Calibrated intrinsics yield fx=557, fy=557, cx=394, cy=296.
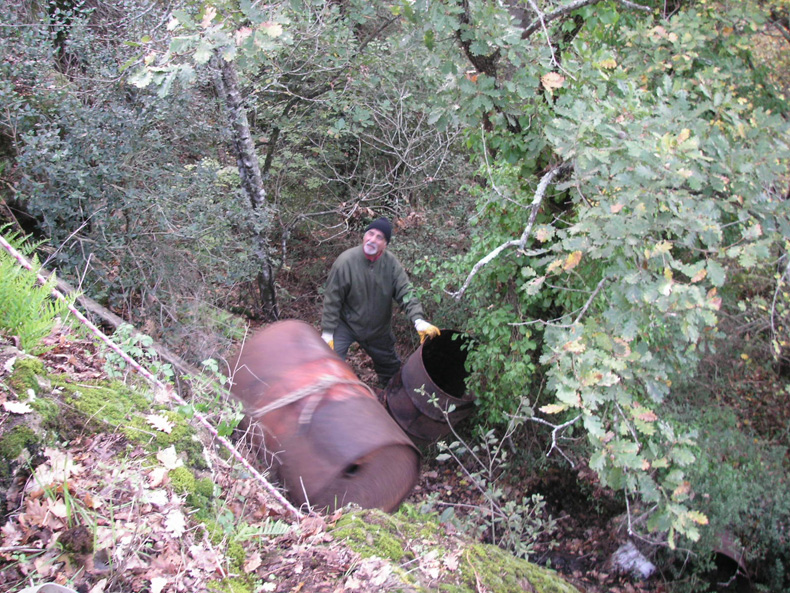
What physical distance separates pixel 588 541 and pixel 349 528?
11.0 feet

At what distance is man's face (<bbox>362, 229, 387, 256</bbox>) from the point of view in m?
5.44

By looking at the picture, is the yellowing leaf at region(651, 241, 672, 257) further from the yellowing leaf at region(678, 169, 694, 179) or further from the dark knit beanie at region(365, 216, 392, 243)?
the dark knit beanie at region(365, 216, 392, 243)

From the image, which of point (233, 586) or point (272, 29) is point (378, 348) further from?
point (233, 586)

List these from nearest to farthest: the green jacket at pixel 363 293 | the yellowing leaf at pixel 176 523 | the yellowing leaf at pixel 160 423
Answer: the yellowing leaf at pixel 176 523 → the yellowing leaf at pixel 160 423 → the green jacket at pixel 363 293

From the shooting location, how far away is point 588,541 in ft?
16.3

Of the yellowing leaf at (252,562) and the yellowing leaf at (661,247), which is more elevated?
the yellowing leaf at (661,247)

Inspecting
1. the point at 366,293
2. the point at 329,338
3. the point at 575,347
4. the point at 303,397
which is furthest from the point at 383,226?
the point at 575,347

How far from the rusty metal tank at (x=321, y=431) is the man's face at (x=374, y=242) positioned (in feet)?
6.48

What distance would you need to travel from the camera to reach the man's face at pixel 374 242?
17.9 ft

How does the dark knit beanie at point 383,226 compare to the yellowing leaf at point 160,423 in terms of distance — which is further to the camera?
the dark knit beanie at point 383,226

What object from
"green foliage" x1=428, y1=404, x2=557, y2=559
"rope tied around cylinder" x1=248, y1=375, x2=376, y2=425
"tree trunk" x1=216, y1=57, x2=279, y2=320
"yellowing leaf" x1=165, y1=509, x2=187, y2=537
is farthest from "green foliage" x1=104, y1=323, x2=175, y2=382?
"tree trunk" x1=216, y1=57, x2=279, y2=320

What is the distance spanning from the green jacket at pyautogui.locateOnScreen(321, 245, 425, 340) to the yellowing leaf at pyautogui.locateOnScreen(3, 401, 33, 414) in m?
3.44

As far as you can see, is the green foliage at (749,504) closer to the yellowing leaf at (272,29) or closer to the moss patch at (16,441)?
the yellowing leaf at (272,29)

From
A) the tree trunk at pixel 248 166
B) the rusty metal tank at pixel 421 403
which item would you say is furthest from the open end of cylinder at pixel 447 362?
the tree trunk at pixel 248 166
